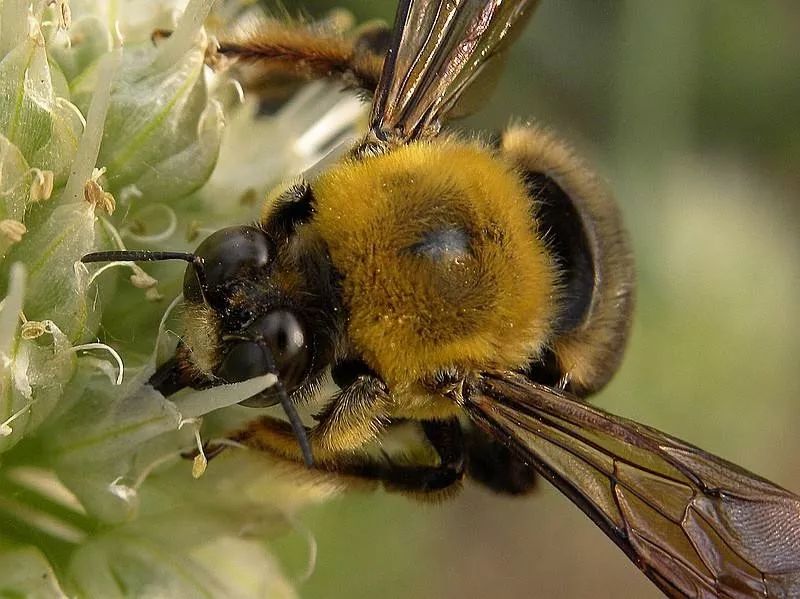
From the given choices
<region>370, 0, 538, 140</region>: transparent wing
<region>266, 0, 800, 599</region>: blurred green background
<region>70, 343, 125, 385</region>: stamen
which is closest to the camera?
<region>70, 343, 125, 385</region>: stamen

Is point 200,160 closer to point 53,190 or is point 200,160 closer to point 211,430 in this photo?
point 53,190

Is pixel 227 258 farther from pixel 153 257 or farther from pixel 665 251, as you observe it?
pixel 665 251

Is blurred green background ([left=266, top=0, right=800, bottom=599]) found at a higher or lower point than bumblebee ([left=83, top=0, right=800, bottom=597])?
lower

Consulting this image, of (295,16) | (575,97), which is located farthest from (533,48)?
(295,16)

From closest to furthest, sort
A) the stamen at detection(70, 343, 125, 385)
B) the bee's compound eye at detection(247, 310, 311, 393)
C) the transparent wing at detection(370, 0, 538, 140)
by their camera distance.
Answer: the bee's compound eye at detection(247, 310, 311, 393)
the stamen at detection(70, 343, 125, 385)
the transparent wing at detection(370, 0, 538, 140)

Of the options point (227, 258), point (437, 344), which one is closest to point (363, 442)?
point (437, 344)

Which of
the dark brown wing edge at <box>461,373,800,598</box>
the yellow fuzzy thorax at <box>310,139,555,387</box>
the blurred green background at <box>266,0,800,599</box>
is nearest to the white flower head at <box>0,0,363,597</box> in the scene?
the yellow fuzzy thorax at <box>310,139,555,387</box>

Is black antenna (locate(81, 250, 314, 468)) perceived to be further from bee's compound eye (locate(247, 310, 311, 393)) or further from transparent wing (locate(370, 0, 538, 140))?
transparent wing (locate(370, 0, 538, 140))
